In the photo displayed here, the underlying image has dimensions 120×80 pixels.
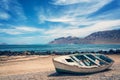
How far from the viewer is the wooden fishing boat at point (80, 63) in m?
16.7

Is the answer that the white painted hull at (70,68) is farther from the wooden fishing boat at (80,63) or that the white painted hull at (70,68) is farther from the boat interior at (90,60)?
the boat interior at (90,60)

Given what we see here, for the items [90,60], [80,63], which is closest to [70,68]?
[80,63]

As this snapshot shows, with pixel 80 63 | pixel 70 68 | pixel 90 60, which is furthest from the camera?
pixel 90 60

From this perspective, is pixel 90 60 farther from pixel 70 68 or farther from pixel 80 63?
pixel 70 68

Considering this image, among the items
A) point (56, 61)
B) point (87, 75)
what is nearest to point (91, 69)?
point (87, 75)

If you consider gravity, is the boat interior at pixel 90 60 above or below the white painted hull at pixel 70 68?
above

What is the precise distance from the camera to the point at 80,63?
17766 millimetres

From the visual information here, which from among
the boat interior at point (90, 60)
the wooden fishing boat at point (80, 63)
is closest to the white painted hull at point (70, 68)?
the wooden fishing boat at point (80, 63)

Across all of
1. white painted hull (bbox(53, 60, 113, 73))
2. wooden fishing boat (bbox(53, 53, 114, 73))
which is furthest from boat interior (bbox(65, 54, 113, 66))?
white painted hull (bbox(53, 60, 113, 73))

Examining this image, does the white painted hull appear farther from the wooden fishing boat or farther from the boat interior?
the boat interior

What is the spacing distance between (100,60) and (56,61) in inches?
218

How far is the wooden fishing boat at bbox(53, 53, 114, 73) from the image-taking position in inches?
657

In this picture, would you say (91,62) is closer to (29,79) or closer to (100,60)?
(100,60)

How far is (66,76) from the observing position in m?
17.0
